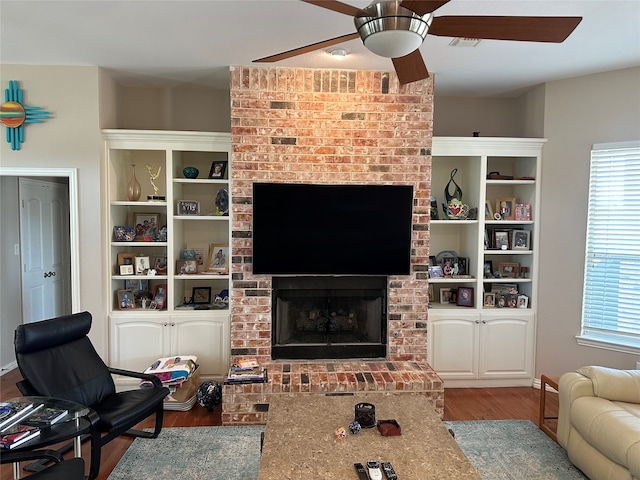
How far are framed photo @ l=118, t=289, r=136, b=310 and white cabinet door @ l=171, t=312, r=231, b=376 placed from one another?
51 centimetres

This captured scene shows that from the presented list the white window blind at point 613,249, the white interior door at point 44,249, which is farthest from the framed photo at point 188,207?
the white window blind at point 613,249

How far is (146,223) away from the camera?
4145mm

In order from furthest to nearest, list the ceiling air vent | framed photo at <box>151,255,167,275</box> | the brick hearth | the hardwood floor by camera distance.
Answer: framed photo at <box>151,255,167,275</box>
the brick hearth
the hardwood floor
the ceiling air vent

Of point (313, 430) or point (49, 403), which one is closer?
point (313, 430)

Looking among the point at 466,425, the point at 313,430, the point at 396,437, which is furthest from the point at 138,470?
the point at 466,425

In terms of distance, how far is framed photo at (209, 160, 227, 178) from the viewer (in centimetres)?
398

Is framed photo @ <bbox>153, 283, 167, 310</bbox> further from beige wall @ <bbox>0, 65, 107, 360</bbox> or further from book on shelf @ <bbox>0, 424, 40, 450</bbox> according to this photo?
book on shelf @ <bbox>0, 424, 40, 450</bbox>

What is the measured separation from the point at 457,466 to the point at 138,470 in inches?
78.0

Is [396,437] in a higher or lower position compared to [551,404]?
higher

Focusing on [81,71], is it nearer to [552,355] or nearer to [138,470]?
[138,470]

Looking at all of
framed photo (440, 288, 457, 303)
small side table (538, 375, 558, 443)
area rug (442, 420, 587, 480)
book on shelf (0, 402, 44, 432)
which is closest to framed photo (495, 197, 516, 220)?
framed photo (440, 288, 457, 303)

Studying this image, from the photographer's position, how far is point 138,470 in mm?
2670

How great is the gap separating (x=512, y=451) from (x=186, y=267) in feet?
10.2

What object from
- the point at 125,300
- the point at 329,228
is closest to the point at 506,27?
the point at 329,228
